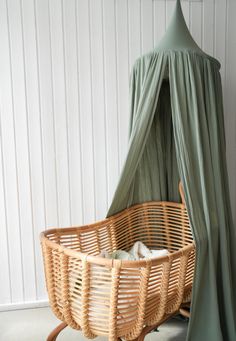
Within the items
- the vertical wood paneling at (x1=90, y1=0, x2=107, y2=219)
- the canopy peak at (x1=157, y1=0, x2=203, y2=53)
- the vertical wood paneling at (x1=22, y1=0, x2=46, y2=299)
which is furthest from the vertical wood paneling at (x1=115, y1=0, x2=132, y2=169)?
the vertical wood paneling at (x1=22, y1=0, x2=46, y2=299)

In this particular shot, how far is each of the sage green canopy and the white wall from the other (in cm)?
45

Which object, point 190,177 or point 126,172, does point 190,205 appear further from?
point 126,172

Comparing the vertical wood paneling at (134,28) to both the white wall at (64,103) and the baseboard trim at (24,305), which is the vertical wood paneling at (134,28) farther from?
the baseboard trim at (24,305)

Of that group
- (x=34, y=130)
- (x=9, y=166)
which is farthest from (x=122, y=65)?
(x=9, y=166)

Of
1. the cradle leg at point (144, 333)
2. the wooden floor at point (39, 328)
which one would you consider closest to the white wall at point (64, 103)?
the wooden floor at point (39, 328)

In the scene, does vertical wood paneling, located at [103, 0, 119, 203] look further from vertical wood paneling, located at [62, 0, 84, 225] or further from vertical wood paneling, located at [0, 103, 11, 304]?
vertical wood paneling, located at [0, 103, 11, 304]

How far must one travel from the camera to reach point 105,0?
186 cm

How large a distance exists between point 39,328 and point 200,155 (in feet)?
5.09

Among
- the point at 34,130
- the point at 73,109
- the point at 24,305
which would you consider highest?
the point at 73,109

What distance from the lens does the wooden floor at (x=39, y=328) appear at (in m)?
1.62

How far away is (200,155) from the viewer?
4.53ft

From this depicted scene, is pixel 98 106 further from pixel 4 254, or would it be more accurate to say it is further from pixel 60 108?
pixel 4 254

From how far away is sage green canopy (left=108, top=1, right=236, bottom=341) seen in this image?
4.41 feet

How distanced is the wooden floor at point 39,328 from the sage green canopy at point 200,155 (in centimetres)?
37
